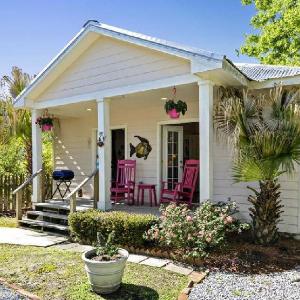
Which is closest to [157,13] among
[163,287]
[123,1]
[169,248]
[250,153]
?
[123,1]

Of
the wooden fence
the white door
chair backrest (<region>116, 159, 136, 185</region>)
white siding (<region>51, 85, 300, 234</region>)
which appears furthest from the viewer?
the wooden fence

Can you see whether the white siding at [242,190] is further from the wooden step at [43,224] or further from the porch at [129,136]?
the wooden step at [43,224]

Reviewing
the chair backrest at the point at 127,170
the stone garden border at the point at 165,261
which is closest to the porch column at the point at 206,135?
the stone garden border at the point at 165,261

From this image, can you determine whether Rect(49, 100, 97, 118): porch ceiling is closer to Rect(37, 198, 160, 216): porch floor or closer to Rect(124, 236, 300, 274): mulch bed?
Rect(37, 198, 160, 216): porch floor

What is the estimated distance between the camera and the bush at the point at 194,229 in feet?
16.1

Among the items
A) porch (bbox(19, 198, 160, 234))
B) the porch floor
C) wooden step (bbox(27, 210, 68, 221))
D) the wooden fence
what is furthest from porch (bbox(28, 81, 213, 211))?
the wooden fence

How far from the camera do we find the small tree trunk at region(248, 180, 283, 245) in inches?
214

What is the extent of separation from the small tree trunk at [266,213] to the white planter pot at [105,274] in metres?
2.57

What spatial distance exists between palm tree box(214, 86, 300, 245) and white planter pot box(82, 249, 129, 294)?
254 centimetres

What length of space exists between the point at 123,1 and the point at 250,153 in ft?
19.8

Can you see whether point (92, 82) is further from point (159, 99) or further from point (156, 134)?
point (156, 134)

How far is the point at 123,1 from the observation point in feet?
29.5

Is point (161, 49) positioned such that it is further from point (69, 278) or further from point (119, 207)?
point (69, 278)

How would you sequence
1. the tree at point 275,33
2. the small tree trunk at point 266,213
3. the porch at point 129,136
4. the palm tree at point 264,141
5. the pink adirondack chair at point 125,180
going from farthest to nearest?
the tree at point 275,33 < the pink adirondack chair at point 125,180 < the porch at point 129,136 < the small tree trunk at point 266,213 < the palm tree at point 264,141
